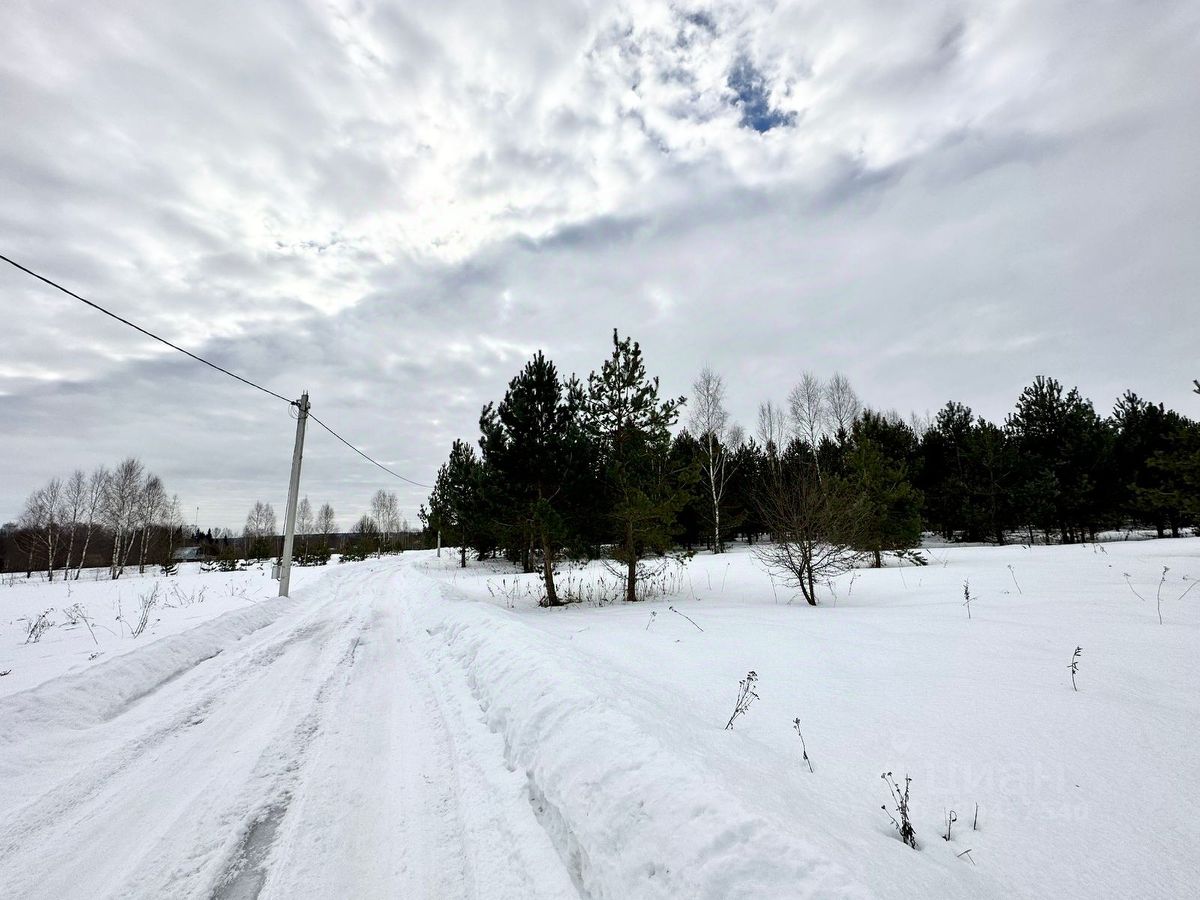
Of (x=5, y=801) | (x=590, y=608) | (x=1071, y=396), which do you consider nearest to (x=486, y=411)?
(x=590, y=608)

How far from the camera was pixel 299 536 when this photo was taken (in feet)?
219

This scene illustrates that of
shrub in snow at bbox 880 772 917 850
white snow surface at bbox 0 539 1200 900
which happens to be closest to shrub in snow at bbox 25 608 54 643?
white snow surface at bbox 0 539 1200 900

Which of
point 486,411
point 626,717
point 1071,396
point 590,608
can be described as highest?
point 1071,396

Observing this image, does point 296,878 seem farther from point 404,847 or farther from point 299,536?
point 299,536

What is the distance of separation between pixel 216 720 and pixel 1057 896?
6.25 meters

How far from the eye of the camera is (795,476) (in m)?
11.9

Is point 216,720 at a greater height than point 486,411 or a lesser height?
lesser

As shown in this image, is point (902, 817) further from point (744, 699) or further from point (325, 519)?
point (325, 519)

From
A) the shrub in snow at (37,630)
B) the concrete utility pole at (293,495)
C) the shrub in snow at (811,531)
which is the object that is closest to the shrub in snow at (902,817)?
the shrub in snow at (811,531)

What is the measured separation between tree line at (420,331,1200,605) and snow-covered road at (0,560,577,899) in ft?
23.2

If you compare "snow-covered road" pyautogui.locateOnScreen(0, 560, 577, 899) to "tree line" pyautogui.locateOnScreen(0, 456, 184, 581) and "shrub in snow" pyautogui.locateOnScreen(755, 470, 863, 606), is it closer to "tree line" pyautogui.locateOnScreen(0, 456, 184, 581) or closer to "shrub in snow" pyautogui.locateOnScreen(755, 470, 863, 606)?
"shrub in snow" pyautogui.locateOnScreen(755, 470, 863, 606)

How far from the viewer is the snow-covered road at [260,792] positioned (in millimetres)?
2436

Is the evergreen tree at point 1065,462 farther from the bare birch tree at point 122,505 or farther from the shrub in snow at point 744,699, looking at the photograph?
the bare birch tree at point 122,505

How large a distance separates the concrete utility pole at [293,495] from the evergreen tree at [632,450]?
944 centimetres
